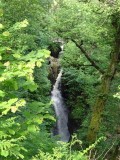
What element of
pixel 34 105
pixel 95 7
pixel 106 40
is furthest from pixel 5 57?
A: pixel 106 40

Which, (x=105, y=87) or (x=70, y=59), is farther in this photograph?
(x=70, y=59)

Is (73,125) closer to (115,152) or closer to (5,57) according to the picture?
(115,152)

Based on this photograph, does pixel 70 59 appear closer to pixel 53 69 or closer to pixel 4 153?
pixel 53 69

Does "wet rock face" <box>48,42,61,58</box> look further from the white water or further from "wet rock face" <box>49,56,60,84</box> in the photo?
the white water

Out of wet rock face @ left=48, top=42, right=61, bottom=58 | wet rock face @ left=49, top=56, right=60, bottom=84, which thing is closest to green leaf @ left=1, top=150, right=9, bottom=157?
wet rock face @ left=49, top=56, right=60, bottom=84

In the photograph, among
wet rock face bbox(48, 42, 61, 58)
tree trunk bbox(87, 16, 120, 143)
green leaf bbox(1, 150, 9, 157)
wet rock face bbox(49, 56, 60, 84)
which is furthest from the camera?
wet rock face bbox(48, 42, 61, 58)

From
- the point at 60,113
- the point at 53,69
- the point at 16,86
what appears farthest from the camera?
the point at 53,69

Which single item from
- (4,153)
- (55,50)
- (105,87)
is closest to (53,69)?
(55,50)

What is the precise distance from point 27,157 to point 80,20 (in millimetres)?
9887

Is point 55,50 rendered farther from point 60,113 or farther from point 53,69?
point 60,113

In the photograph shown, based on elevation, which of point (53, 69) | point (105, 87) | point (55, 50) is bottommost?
point (53, 69)

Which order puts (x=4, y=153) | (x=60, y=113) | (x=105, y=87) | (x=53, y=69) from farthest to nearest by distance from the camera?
(x=53, y=69)
(x=60, y=113)
(x=105, y=87)
(x=4, y=153)

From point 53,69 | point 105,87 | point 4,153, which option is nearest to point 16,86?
point 4,153

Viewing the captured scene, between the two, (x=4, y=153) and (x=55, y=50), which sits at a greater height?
(x=4, y=153)
